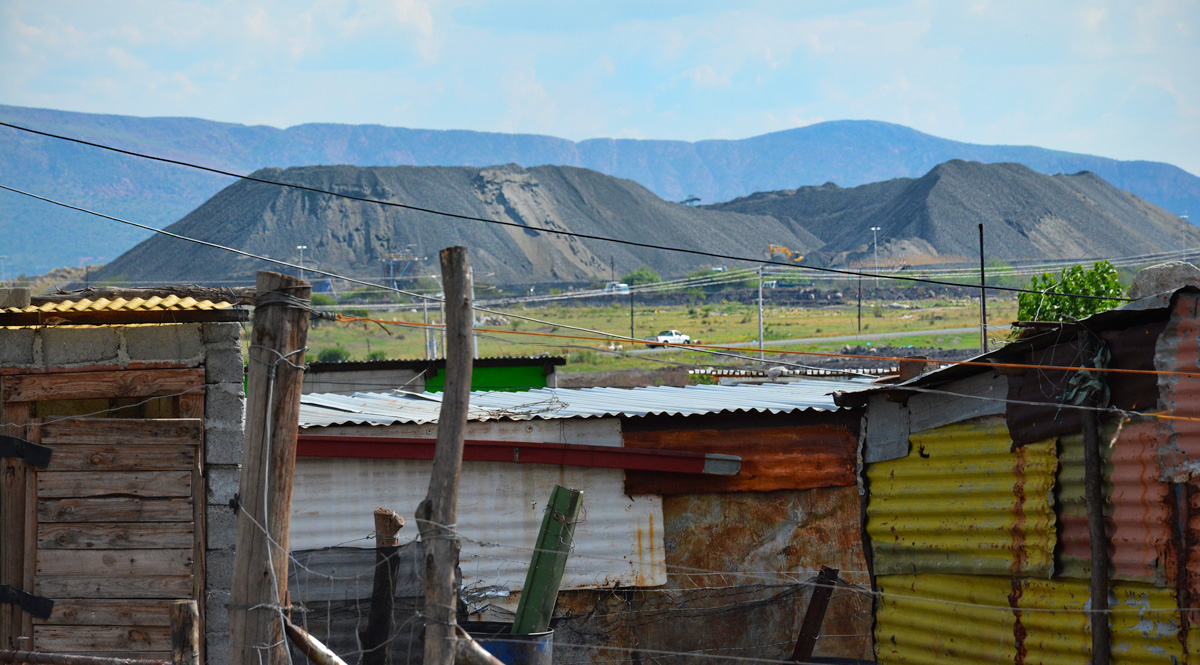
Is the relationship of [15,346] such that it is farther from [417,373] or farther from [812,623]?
[417,373]

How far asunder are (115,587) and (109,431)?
3.52 ft

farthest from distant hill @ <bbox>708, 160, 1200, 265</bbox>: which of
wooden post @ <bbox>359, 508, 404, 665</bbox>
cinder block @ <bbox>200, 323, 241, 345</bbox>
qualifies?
cinder block @ <bbox>200, 323, 241, 345</bbox>

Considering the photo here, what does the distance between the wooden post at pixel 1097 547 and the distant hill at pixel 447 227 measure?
107 m

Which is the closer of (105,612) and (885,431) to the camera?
(105,612)

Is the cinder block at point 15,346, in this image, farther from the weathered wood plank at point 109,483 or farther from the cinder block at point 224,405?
the cinder block at point 224,405

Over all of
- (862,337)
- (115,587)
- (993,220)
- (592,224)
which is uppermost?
(592,224)

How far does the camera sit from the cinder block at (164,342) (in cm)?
676

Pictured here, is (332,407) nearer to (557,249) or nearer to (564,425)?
(564,425)

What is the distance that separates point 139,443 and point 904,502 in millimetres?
6133

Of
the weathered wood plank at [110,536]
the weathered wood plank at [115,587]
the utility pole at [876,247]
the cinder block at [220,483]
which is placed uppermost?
the utility pole at [876,247]

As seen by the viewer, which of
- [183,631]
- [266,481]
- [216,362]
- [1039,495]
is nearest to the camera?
[266,481]

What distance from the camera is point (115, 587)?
6.61 meters

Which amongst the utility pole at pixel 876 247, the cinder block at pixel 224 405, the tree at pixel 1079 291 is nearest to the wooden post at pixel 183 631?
the cinder block at pixel 224 405

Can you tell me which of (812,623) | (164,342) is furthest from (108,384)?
(812,623)
